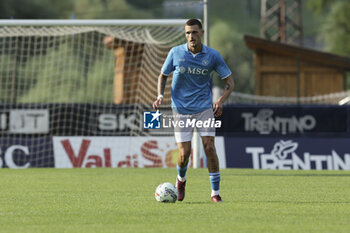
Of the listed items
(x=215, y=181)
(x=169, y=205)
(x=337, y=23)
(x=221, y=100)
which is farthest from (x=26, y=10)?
(x=169, y=205)

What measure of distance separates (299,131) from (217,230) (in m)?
11.7

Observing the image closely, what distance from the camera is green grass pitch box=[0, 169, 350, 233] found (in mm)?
7113

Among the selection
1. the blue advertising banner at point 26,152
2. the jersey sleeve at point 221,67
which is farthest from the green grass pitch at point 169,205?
the blue advertising banner at point 26,152

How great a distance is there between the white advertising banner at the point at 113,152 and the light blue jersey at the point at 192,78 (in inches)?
341

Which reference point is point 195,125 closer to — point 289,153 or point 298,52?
point 289,153

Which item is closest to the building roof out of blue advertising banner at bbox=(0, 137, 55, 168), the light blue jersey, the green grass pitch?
blue advertising banner at bbox=(0, 137, 55, 168)

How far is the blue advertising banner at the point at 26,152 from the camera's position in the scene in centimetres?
1798

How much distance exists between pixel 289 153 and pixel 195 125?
27.9 feet

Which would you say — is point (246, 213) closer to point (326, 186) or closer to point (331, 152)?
point (326, 186)

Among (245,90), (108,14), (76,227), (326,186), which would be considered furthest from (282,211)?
(108,14)

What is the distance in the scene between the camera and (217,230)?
6793 millimetres

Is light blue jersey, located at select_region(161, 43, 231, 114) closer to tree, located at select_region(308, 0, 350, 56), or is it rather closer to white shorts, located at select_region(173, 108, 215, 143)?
white shorts, located at select_region(173, 108, 215, 143)

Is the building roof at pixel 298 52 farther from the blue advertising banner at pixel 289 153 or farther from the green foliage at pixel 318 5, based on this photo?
the green foliage at pixel 318 5

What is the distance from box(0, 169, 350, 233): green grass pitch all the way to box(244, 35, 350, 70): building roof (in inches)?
618
